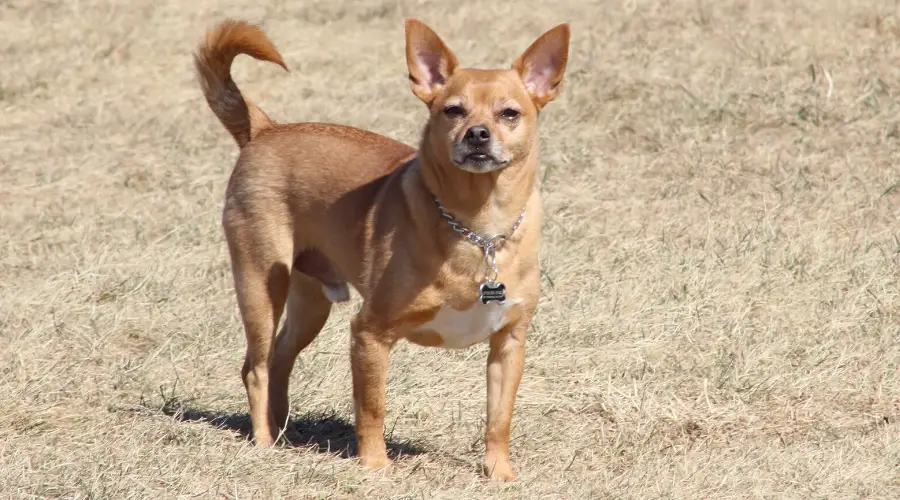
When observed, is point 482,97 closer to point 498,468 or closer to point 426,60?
point 426,60

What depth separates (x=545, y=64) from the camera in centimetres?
504

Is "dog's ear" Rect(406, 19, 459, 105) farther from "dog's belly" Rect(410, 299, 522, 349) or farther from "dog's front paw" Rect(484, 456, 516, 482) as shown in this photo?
"dog's front paw" Rect(484, 456, 516, 482)

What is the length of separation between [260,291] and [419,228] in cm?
93

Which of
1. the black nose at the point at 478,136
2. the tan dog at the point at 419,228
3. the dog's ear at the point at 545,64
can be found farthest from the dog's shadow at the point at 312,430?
the dog's ear at the point at 545,64

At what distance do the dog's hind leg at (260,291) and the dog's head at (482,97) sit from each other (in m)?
0.89

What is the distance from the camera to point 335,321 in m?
6.89

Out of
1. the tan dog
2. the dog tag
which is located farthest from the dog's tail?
the dog tag

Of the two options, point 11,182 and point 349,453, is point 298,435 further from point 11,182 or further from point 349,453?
point 11,182

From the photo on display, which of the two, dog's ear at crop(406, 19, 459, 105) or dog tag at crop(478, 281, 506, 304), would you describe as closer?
dog tag at crop(478, 281, 506, 304)

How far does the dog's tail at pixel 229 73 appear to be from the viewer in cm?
573

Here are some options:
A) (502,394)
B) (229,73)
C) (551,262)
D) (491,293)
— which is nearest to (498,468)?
(502,394)

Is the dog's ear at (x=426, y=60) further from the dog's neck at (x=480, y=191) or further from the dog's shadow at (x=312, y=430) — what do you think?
the dog's shadow at (x=312, y=430)

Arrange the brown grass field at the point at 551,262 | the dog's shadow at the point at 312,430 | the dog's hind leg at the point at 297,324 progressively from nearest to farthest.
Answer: the brown grass field at the point at 551,262, the dog's shadow at the point at 312,430, the dog's hind leg at the point at 297,324

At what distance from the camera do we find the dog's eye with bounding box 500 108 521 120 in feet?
15.8
